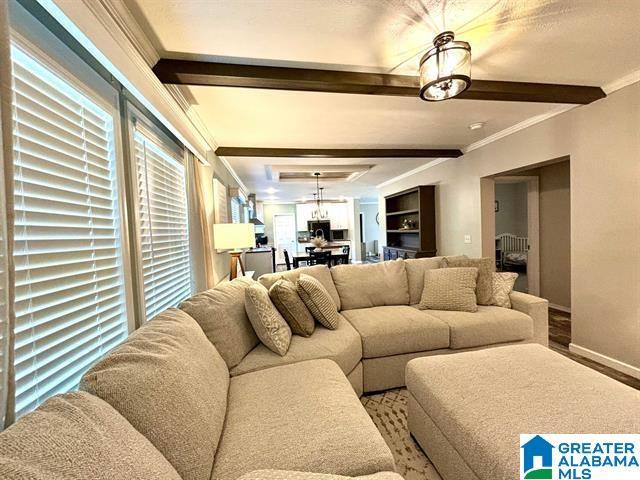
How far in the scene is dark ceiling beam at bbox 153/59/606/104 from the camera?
1810 mm

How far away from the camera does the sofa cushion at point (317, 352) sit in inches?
67.1

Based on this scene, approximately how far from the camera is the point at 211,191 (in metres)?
3.37

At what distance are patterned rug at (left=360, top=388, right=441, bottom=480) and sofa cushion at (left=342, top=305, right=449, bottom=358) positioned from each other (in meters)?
0.33

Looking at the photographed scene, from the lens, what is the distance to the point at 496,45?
1762mm

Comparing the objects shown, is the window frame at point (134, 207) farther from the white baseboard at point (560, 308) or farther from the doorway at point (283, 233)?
the doorway at point (283, 233)

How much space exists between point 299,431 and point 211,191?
294cm

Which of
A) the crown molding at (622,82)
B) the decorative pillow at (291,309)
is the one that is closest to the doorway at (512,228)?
the crown molding at (622,82)

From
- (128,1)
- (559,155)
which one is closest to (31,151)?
(128,1)

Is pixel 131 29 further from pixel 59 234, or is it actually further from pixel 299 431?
pixel 299 431

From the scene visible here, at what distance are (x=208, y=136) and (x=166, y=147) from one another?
0.93m

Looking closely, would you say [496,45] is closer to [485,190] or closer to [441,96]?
[441,96]

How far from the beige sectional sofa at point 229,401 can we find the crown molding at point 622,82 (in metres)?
2.17

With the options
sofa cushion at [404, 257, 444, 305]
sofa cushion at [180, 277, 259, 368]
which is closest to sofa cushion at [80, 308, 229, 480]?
sofa cushion at [180, 277, 259, 368]

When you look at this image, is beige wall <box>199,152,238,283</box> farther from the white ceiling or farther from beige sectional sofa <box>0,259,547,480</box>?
beige sectional sofa <box>0,259,547,480</box>
